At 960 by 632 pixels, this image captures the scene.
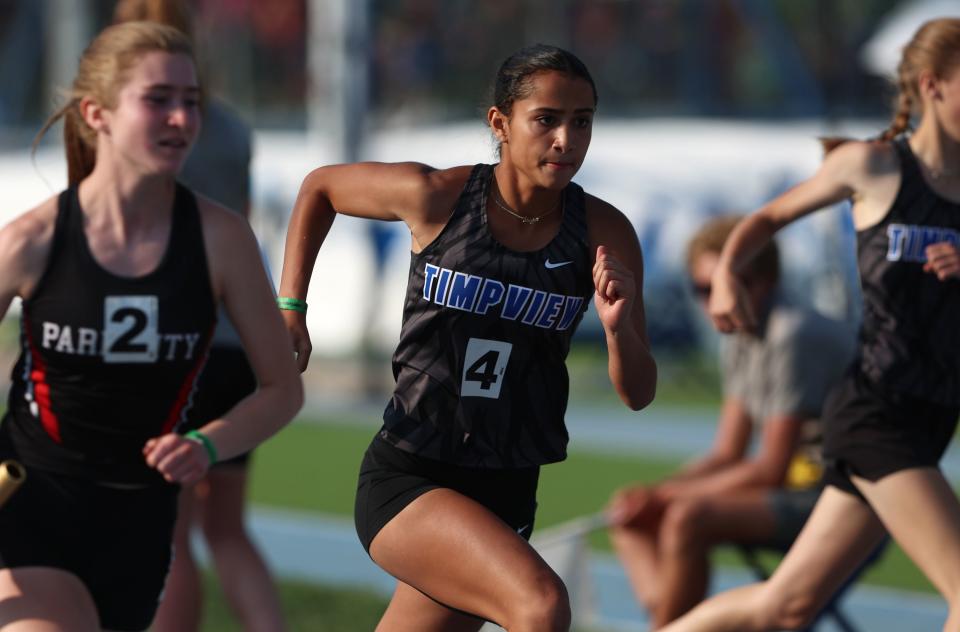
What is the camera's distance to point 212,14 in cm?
2414

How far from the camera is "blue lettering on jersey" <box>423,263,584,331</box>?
3.94 metres

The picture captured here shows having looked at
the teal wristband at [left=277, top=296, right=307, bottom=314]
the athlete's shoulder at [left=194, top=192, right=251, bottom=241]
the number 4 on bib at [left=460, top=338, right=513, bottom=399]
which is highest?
the athlete's shoulder at [left=194, top=192, right=251, bottom=241]

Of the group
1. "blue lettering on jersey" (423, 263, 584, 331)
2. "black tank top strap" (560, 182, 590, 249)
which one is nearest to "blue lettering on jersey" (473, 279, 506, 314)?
"blue lettering on jersey" (423, 263, 584, 331)

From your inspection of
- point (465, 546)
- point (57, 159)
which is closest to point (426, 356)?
point (465, 546)

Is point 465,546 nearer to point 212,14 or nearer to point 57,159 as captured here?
point 57,159

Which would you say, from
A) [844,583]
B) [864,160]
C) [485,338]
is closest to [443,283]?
[485,338]

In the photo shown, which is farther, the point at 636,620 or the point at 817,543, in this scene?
the point at 636,620

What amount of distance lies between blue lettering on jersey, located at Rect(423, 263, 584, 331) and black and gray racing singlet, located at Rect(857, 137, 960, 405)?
1.35 m

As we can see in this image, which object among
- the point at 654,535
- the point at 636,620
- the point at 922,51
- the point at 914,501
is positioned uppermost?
the point at 922,51

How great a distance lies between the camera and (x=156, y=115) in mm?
4105

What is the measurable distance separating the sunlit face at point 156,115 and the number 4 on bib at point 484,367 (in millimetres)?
854

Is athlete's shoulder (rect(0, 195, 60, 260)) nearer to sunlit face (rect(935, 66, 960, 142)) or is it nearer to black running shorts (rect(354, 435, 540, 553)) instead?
black running shorts (rect(354, 435, 540, 553))

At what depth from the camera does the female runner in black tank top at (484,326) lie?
387 cm

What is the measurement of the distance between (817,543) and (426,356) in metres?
1.70
